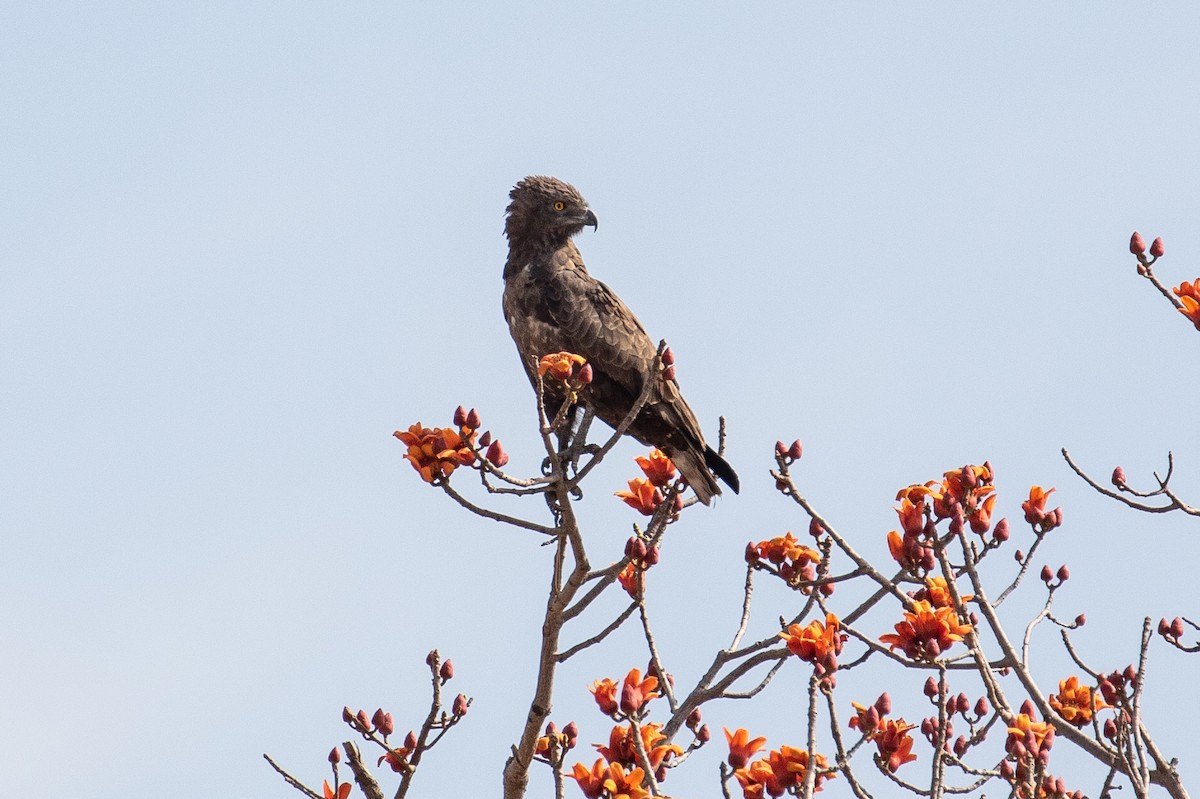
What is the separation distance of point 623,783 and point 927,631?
1110 mm

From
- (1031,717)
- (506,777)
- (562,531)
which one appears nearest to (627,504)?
(562,531)

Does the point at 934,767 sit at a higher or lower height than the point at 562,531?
lower

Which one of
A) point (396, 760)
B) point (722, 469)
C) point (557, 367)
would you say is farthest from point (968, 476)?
point (722, 469)

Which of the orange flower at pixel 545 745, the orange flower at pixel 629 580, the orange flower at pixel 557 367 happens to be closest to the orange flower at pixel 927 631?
the orange flower at pixel 629 580

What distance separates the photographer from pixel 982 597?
4.97 metres

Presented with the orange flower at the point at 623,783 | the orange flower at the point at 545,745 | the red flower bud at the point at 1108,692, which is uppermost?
the red flower bud at the point at 1108,692

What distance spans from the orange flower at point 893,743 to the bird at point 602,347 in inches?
148

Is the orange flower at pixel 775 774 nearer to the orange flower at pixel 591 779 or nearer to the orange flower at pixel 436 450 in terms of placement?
the orange flower at pixel 591 779

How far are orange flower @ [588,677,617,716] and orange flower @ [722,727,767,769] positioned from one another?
383 mm

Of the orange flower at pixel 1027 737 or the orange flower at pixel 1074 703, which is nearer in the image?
the orange flower at pixel 1027 737

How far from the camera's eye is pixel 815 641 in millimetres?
4434

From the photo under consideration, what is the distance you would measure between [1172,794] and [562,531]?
2.31 m

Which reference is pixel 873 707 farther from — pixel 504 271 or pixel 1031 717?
pixel 504 271

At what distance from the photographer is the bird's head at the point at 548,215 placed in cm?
925
